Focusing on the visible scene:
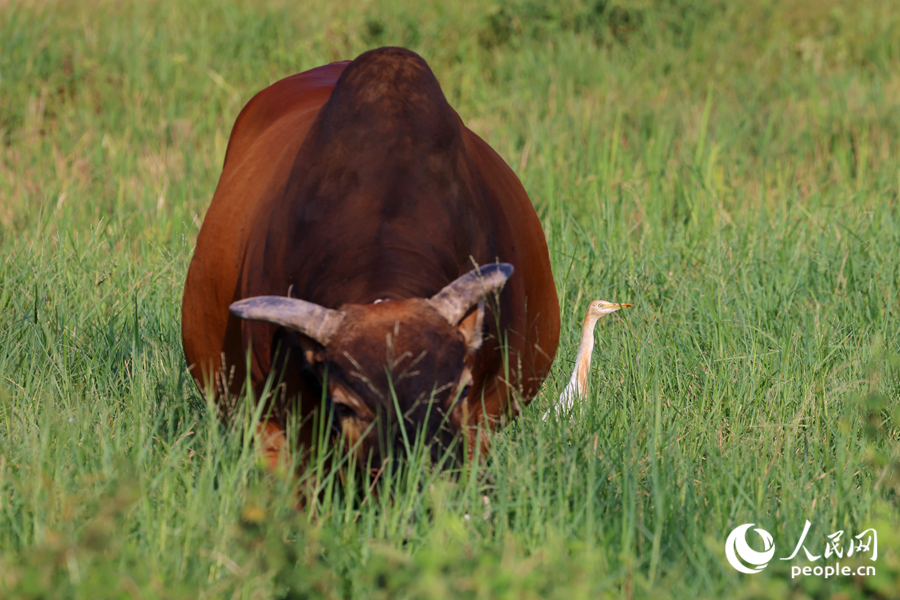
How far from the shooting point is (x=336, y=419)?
97.5 inches

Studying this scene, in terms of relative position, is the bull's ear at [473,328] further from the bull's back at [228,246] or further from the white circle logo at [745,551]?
the bull's back at [228,246]

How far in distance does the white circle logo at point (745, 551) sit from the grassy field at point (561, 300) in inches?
1.4

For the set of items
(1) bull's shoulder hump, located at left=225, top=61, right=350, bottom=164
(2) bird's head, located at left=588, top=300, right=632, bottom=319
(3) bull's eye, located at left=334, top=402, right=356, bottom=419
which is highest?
(1) bull's shoulder hump, located at left=225, top=61, right=350, bottom=164

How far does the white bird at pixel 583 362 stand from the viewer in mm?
3609

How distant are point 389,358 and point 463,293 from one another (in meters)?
0.29

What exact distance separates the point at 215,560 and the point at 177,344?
199cm

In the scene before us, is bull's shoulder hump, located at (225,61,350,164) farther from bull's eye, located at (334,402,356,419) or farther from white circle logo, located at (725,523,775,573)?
white circle logo, located at (725,523,775,573)

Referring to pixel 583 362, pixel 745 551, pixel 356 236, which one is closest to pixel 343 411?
pixel 356 236

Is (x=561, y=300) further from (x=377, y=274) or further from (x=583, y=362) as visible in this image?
(x=377, y=274)

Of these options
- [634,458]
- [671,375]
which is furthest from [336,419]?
[671,375]

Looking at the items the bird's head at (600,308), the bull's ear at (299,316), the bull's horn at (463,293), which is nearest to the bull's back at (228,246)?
the bull's ear at (299,316)

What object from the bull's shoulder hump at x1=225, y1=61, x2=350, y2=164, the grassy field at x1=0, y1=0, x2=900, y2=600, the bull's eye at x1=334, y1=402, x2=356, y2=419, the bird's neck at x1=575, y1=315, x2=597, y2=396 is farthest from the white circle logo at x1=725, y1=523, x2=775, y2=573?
the bull's shoulder hump at x1=225, y1=61, x2=350, y2=164

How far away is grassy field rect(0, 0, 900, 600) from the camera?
2.29m

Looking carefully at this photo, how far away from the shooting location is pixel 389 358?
2.31 meters
